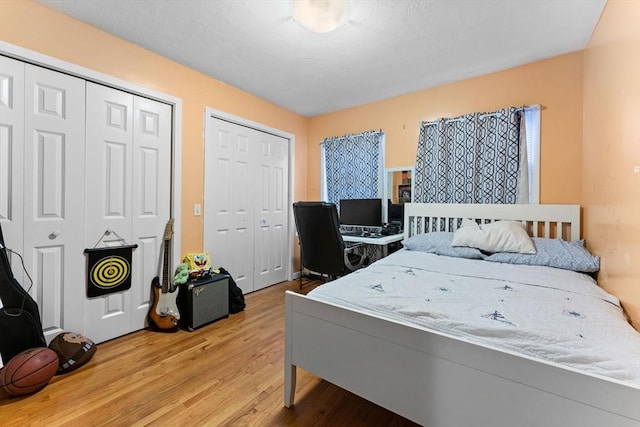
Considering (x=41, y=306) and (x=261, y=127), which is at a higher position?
(x=261, y=127)

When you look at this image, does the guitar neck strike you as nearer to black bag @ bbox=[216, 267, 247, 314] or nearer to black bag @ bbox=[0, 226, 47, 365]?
black bag @ bbox=[216, 267, 247, 314]

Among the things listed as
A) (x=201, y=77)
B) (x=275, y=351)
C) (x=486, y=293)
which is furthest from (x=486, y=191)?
(x=201, y=77)

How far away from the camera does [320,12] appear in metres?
1.63

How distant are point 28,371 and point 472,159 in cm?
372

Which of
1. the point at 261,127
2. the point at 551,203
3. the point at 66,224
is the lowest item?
the point at 66,224

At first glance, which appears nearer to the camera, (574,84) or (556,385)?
(556,385)

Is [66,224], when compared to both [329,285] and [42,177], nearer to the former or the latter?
[42,177]

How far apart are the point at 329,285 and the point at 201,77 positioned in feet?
8.32

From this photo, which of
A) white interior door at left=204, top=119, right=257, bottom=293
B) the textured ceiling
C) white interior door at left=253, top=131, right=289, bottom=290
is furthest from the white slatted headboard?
white interior door at left=204, top=119, right=257, bottom=293

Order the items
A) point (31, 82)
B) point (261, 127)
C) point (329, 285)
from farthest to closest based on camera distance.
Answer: point (261, 127)
point (31, 82)
point (329, 285)

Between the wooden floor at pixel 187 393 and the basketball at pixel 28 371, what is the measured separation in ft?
0.22

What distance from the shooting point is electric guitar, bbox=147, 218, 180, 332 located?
235 cm

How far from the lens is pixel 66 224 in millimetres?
1972

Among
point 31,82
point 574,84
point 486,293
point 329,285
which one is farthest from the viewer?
point 574,84
